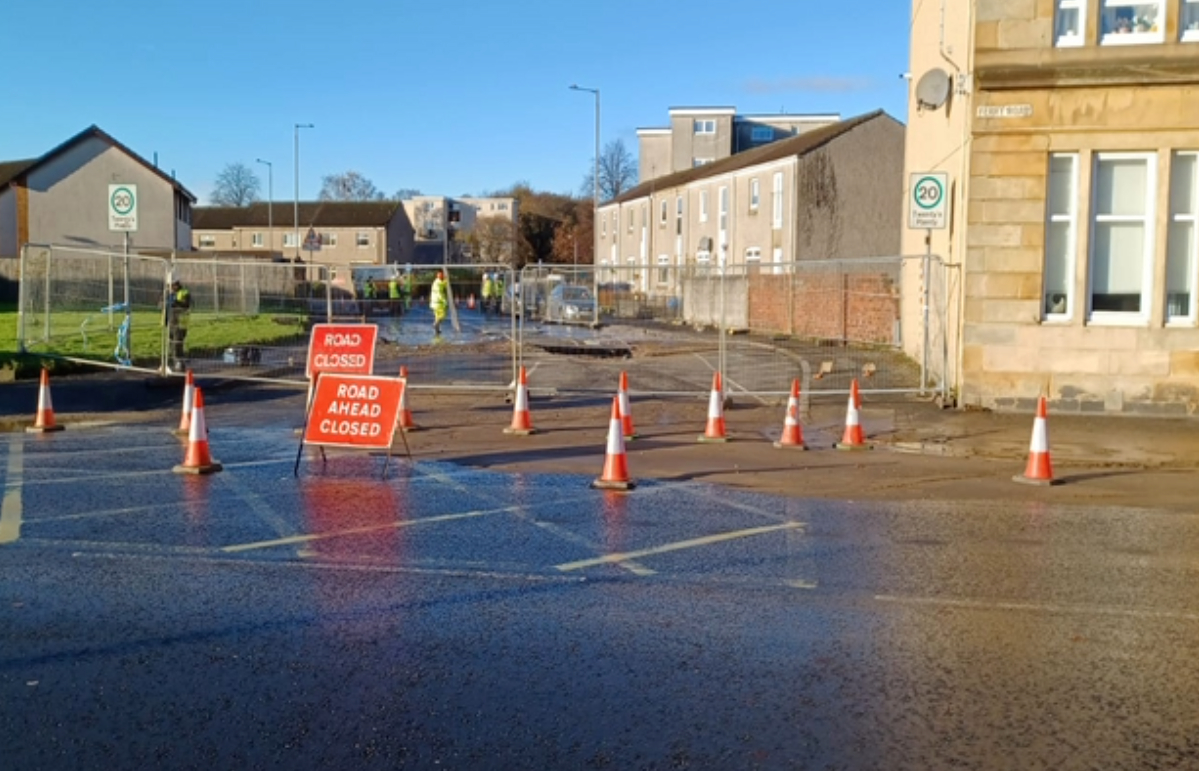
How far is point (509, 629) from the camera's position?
20.5ft

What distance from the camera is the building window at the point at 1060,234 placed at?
15594 mm

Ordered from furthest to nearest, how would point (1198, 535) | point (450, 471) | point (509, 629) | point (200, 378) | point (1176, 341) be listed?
point (200, 378), point (1176, 341), point (450, 471), point (1198, 535), point (509, 629)

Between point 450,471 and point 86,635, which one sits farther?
point 450,471

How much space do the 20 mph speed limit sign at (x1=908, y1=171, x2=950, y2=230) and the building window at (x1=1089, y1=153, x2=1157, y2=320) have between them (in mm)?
2075

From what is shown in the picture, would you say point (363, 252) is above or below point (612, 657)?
above

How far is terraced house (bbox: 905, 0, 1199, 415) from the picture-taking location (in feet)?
49.9

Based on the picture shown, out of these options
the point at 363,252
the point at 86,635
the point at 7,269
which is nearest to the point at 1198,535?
the point at 86,635

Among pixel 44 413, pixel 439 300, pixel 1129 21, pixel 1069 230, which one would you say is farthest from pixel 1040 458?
pixel 439 300

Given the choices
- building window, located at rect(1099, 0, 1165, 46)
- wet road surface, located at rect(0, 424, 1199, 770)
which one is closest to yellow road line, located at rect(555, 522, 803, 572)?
wet road surface, located at rect(0, 424, 1199, 770)

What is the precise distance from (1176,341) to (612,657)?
1244 cm

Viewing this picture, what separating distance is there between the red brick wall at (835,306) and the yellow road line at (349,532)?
12.9 meters

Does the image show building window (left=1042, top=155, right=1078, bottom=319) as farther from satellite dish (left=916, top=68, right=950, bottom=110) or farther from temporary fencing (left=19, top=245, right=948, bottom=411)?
satellite dish (left=916, top=68, right=950, bottom=110)

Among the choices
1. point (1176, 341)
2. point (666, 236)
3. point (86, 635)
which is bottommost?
point (86, 635)

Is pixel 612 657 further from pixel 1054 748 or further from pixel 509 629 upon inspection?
pixel 1054 748
